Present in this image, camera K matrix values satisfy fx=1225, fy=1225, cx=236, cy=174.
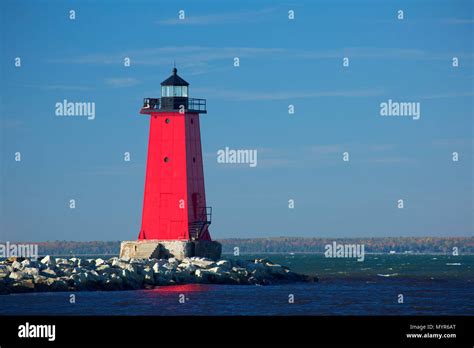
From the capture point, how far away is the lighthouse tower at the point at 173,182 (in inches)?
1960

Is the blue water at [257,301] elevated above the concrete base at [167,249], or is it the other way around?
the concrete base at [167,249]

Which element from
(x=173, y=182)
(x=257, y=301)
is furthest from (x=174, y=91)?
(x=257, y=301)

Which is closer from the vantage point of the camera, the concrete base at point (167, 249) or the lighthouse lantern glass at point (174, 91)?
the concrete base at point (167, 249)

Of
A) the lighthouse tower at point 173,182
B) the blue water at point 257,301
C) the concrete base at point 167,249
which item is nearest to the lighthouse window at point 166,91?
the lighthouse tower at point 173,182

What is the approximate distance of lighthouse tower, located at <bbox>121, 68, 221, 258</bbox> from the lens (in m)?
49.8

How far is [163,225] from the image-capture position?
165 ft

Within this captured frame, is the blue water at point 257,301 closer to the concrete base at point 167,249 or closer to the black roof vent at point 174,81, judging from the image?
the concrete base at point 167,249

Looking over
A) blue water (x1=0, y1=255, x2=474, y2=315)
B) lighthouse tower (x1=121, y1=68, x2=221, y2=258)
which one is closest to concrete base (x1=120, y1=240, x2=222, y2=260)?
lighthouse tower (x1=121, y1=68, x2=221, y2=258)

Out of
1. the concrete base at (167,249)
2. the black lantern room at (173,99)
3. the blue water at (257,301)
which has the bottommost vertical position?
the blue water at (257,301)

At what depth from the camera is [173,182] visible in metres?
49.8

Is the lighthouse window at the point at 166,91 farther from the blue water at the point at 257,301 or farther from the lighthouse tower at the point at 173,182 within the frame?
the blue water at the point at 257,301

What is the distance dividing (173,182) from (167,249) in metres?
2.80
